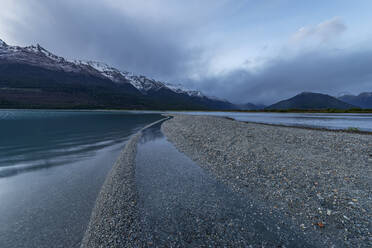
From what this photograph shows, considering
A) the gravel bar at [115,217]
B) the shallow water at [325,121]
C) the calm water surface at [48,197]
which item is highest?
the shallow water at [325,121]

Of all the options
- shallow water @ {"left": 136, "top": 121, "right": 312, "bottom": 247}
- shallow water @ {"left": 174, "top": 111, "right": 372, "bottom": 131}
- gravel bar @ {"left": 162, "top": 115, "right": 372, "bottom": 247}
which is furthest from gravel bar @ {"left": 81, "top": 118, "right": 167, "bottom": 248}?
shallow water @ {"left": 174, "top": 111, "right": 372, "bottom": 131}

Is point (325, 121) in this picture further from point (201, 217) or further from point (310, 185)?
point (201, 217)

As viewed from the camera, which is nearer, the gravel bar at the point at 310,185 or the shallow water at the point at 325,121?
the gravel bar at the point at 310,185

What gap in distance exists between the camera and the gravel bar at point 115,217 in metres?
4.54

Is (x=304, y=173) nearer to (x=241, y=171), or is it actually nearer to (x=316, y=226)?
(x=241, y=171)

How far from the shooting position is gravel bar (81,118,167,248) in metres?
4.54

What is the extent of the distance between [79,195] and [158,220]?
489 centimetres

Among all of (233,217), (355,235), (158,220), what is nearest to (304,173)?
(355,235)

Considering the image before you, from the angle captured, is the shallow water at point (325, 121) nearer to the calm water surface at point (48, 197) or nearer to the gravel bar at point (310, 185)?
the gravel bar at point (310, 185)

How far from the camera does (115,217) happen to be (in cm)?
556

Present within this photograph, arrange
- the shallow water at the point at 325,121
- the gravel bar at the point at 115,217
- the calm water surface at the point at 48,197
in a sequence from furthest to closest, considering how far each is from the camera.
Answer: the shallow water at the point at 325,121, the calm water surface at the point at 48,197, the gravel bar at the point at 115,217

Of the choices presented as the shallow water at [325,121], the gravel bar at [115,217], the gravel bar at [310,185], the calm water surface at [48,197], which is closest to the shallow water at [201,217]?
the gravel bar at [115,217]

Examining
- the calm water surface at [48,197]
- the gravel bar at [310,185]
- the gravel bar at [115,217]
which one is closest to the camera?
the gravel bar at [115,217]

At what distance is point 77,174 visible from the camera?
33.5ft
